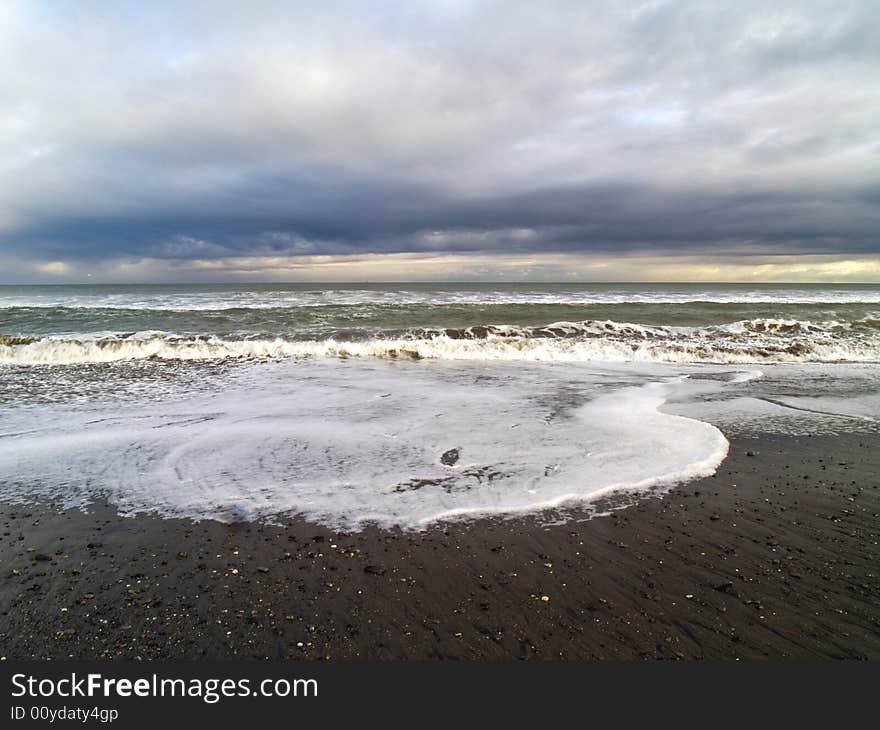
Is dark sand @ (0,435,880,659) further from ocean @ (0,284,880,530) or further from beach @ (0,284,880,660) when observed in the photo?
ocean @ (0,284,880,530)

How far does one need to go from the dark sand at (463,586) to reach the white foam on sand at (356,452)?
18.3 inches

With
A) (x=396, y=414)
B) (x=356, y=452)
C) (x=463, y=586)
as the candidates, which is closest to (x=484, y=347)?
(x=396, y=414)

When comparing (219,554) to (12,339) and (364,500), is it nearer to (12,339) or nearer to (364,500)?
(364,500)

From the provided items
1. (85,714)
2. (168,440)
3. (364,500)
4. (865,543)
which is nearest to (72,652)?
(85,714)

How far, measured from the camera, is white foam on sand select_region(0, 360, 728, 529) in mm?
5270

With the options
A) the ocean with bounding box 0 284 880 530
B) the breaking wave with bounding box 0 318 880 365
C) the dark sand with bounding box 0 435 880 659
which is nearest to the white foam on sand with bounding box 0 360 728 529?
the ocean with bounding box 0 284 880 530

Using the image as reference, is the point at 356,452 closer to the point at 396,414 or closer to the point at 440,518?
the point at 396,414

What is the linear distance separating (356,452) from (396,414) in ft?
6.69

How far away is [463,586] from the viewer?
12.2 ft

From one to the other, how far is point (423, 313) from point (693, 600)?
25358mm

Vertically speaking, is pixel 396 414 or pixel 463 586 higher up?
pixel 396 414

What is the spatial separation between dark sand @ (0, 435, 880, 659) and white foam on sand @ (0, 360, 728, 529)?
1.53ft

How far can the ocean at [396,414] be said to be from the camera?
5.49 m

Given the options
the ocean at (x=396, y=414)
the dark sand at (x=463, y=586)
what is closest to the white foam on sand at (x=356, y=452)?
the ocean at (x=396, y=414)
